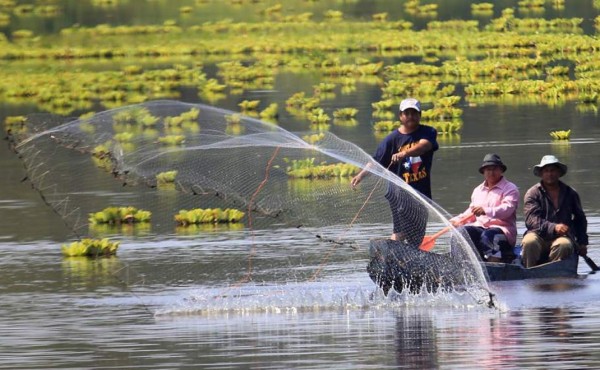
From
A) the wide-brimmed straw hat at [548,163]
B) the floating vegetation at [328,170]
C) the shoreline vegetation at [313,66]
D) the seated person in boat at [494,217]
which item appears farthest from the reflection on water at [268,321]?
the floating vegetation at [328,170]

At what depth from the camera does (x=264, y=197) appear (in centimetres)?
1612

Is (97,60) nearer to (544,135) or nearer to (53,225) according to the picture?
(544,135)

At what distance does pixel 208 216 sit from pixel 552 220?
574 centimetres

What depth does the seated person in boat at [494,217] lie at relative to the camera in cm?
1598

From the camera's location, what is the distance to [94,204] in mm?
22250

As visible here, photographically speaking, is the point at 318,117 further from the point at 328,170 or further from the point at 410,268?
the point at 410,268

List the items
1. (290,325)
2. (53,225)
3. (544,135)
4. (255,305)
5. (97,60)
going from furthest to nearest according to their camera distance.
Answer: (97,60), (544,135), (53,225), (255,305), (290,325)

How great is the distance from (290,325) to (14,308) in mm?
2832

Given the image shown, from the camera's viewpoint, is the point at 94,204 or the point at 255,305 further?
the point at 94,204

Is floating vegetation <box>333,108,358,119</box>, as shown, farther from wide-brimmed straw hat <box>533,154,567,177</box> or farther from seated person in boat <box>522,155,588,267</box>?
wide-brimmed straw hat <box>533,154,567,177</box>

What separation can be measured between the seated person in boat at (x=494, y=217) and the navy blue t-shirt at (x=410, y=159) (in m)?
0.50

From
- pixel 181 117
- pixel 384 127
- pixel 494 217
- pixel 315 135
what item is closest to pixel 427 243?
pixel 494 217

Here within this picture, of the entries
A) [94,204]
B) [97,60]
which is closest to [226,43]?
[97,60]

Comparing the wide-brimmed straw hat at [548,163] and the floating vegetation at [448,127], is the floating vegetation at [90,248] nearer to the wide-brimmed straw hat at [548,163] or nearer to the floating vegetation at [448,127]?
the wide-brimmed straw hat at [548,163]
